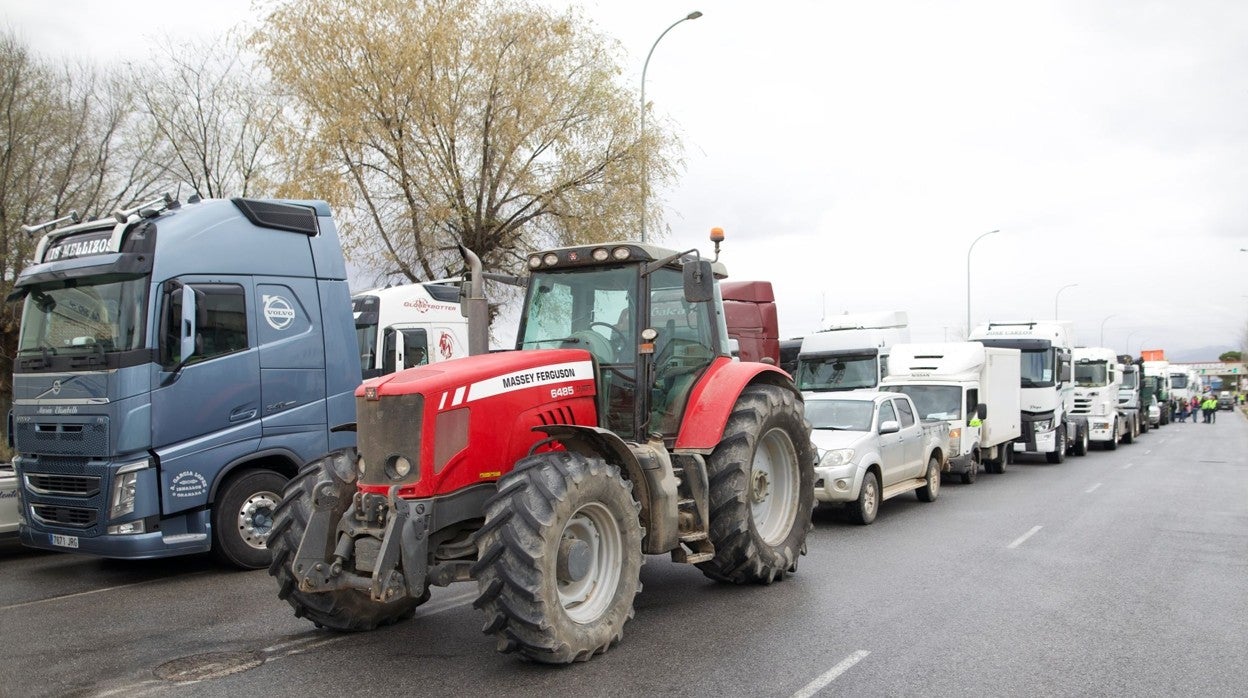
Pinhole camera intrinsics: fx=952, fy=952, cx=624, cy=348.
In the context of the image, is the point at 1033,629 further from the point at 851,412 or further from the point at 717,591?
the point at 851,412

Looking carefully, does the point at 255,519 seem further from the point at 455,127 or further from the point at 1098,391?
the point at 1098,391

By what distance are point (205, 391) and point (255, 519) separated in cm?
139

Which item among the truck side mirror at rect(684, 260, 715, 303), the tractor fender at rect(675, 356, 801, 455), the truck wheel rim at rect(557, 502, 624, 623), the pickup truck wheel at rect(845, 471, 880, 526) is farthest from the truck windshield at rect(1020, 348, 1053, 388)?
the truck wheel rim at rect(557, 502, 624, 623)

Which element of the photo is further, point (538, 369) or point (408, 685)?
point (538, 369)

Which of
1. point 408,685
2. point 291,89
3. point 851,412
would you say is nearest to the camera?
point 408,685

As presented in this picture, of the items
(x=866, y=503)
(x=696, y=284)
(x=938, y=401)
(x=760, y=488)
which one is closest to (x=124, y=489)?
(x=696, y=284)

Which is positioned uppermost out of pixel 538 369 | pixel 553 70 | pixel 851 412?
pixel 553 70

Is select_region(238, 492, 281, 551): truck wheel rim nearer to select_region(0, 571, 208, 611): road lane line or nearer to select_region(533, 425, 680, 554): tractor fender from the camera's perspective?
select_region(0, 571, 208, 611): road lane line

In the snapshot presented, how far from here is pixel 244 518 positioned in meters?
9.27

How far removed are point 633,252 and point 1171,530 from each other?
8.37 m

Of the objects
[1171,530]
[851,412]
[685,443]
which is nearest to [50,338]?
[685,443]

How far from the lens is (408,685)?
219 inches

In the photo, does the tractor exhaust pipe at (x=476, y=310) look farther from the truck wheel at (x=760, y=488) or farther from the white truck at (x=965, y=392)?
the white truck at (x=965, y=392)

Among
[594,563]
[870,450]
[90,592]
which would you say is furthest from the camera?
[870,450]
